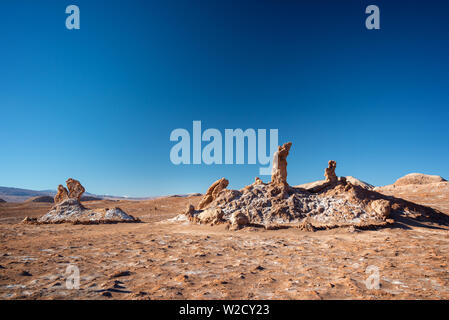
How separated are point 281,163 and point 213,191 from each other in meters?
5.99

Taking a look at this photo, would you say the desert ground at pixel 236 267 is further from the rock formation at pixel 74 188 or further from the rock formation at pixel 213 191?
the rock formation at pixel 74 188

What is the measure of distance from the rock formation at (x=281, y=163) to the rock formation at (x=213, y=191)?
431 centimetres

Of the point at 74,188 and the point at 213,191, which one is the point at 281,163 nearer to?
the point at 213,191

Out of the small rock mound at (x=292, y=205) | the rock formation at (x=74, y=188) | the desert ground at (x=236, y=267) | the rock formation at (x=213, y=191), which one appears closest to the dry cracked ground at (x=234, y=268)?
the desert ground at (x=236, y=267)

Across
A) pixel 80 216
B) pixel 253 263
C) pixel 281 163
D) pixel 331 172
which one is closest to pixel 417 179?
pixel 331 172

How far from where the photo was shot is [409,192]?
3172 centimetres

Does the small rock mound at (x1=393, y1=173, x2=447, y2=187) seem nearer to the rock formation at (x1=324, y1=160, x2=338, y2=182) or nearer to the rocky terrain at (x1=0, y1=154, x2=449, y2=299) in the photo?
the rock formation at (x1=324, y1=160, x2=338, y2=182)

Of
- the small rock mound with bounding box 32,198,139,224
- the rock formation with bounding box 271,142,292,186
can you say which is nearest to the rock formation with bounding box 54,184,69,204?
the small rock mound with bounding box 32,198,139,224

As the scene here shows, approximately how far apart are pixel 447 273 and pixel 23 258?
12.1m

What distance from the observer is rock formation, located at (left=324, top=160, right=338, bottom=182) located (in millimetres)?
17078

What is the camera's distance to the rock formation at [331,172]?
56.0ft

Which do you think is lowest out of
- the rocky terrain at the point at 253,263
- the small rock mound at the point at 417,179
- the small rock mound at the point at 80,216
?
the small rock mound at the point at 80,216

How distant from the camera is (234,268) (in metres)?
6.39
